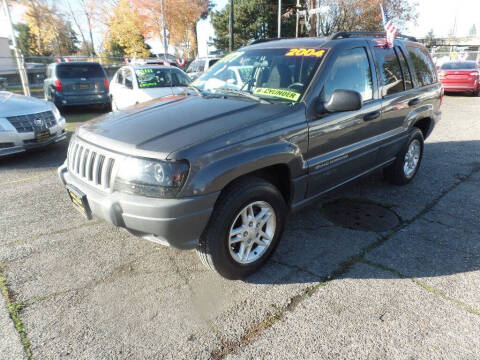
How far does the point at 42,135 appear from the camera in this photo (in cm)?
604

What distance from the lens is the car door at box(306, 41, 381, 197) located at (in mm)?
3111

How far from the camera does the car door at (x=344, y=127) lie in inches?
122

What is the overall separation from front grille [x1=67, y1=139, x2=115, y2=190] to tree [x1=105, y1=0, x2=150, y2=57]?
42.8 m

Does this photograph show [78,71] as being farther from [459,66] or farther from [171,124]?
[459,66]

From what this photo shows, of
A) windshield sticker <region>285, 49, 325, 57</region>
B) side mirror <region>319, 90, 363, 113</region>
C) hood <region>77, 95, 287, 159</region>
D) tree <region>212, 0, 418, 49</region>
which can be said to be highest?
tree <region>212, 0, 418, 49</region>

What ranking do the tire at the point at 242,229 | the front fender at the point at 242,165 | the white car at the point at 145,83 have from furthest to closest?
the white car at the point at 145,83
the tire at the point at 242,229
the front fender at the point at 242,165

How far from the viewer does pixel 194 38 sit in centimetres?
4934

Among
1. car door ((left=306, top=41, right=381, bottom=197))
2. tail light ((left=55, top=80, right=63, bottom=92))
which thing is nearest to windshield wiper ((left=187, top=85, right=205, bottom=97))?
car door ((left=306, top=41, right=381, bottom=197))

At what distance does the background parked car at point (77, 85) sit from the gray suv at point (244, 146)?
842cm

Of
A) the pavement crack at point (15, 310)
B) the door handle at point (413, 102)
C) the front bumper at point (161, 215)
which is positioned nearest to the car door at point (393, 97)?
the door handle at point (413, 102)

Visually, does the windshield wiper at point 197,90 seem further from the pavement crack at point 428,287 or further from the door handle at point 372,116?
the pavement crack at point 428,287

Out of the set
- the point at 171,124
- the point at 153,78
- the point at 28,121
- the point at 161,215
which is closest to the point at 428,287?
the point at 161,215

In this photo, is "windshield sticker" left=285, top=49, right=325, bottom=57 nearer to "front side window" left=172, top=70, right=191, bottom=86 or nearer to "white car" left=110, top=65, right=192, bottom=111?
"white car" left=110, top=65, right=192, bottom=111

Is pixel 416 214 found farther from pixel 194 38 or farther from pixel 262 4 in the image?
pixel 194 38
